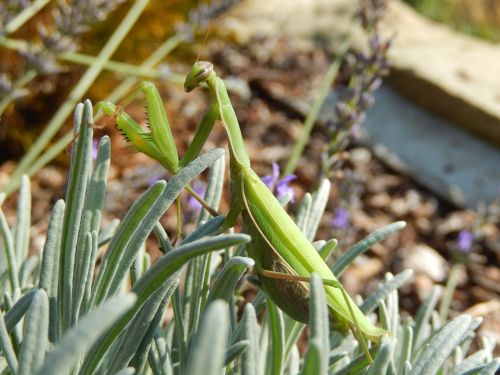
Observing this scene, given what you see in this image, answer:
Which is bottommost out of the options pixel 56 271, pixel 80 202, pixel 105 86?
pixel 105 86

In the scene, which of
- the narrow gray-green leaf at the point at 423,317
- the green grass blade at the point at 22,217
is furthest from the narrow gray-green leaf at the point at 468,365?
the green grass blade at the point at 22,217

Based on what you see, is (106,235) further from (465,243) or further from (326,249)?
(465,243)

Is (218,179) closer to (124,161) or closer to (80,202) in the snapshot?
(80,202)

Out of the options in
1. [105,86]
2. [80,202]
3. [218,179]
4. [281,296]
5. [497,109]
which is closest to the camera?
[80,202]

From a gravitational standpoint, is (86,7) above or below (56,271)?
above

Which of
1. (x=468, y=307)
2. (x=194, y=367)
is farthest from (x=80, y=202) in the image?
(x=468, y=307)

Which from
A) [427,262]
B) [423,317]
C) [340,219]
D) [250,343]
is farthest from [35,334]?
[427,262]
